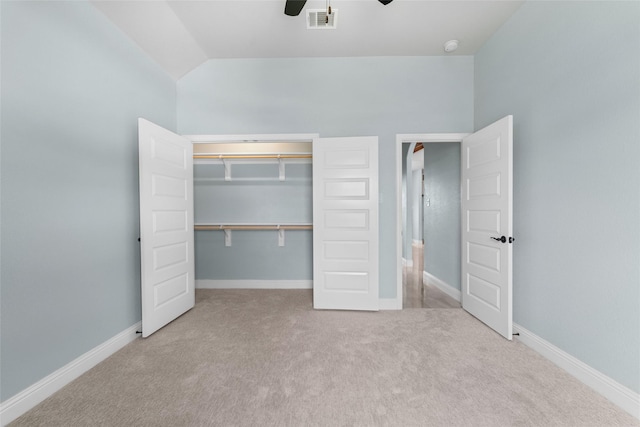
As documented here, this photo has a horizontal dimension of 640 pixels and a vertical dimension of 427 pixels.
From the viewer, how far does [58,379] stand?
65.7 inches

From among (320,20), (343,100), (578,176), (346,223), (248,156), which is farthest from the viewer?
(248,156)

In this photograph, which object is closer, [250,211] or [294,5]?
[294,5]

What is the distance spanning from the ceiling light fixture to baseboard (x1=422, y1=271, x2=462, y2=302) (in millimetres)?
2980

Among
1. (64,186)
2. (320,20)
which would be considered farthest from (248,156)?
(64,186)

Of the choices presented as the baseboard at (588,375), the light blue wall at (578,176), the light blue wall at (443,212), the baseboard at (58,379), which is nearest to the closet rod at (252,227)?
the baseboard at (58,379)

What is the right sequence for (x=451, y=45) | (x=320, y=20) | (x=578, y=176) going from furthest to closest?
(x=451, y=45)
(x=320, y=20)
(x=578, y=176)

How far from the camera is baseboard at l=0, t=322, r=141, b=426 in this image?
1.42 meters

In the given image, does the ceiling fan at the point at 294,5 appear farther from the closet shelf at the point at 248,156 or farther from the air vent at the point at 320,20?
the closet shelf at the point at 248,156

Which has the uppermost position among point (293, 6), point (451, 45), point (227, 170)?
point (451, 45)

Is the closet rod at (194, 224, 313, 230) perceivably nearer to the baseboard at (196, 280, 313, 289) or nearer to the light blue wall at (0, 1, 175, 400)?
the baseboard at (196, 280, 313, 289)

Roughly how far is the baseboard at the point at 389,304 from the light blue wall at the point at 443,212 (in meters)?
0.97

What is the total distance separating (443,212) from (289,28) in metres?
3.16

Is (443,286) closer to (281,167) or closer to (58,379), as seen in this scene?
(281,167)

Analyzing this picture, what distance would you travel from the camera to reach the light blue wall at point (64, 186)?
4.85 ft
